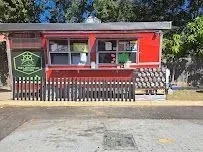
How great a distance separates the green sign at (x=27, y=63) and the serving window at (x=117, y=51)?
8.73ft

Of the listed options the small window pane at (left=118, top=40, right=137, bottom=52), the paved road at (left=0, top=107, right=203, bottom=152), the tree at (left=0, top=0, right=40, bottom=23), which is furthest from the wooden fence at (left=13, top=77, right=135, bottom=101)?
the tree at (left=0, top=0, right=40, bottom=23)

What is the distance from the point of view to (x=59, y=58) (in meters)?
20.8

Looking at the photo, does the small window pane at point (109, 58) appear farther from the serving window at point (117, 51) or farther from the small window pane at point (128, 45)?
the small window pane at point (128, 45)

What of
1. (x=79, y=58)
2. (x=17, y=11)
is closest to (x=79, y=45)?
(x=79, y=58)

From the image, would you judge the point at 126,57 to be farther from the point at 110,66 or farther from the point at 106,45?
the point at 106,45

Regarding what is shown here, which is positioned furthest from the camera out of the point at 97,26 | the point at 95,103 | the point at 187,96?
the point at 97,26

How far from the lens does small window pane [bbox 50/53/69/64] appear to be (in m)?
20.8

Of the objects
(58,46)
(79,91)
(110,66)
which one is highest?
(58,46)

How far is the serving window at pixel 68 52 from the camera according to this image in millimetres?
20719

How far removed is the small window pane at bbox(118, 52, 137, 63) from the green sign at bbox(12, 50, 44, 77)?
3.49 metres

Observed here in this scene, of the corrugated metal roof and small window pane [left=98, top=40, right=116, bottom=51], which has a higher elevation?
the corrugated metal roof

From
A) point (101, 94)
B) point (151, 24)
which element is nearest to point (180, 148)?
point (101, 94)

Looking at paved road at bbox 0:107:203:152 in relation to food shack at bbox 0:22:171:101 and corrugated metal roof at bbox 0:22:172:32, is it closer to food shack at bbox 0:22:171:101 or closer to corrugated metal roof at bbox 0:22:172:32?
food shack at bbox 0:22:171:101

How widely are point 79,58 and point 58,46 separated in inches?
42.7
